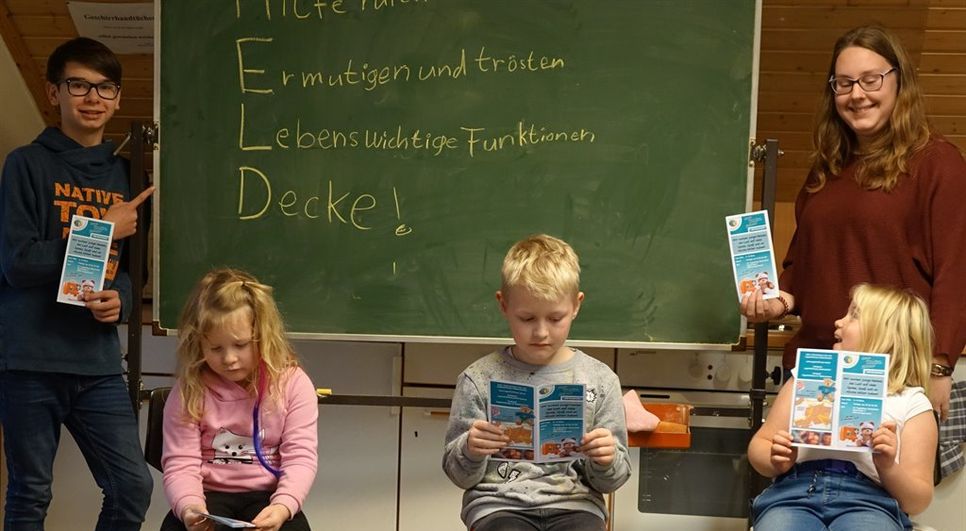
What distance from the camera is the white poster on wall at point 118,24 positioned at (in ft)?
11.8

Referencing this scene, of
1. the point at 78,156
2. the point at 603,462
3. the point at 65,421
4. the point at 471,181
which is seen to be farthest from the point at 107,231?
the point at 603,462

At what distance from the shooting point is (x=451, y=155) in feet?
10.2

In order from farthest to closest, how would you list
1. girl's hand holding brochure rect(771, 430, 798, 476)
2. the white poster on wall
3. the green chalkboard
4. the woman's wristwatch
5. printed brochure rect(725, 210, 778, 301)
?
the white poster on wall
the green chalkboard
printed brochure rect(725, 210, 778, 301)
the woman's wristwatch
girl's hand holding brochure rect(771, 430, 798, 476)

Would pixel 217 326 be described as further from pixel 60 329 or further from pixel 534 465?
pixel 534 465

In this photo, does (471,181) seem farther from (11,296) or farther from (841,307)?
(11,296)

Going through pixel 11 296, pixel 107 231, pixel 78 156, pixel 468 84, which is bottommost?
pixel 11 296

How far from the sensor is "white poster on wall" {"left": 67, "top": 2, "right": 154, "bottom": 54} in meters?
3.61

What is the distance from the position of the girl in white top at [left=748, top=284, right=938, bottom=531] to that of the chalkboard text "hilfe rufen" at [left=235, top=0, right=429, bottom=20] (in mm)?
1597

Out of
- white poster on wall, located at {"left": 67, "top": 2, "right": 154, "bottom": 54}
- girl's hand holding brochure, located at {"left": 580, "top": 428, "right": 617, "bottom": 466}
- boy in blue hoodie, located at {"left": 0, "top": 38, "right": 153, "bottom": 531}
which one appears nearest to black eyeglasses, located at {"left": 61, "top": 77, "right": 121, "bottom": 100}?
boy in blue hoodie, located at {"left": 0, "top": 38, "right": 153, "bottom": 531}

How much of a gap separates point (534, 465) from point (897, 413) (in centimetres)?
82

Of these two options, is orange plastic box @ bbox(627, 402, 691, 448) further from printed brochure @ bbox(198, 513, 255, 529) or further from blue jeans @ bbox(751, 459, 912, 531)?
printed brochure @ bbox(198, 513, 255, 529)

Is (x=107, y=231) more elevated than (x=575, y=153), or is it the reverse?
(x=575, y=153)

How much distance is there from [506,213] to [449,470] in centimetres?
101

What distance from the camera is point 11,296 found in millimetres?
2795
